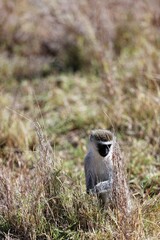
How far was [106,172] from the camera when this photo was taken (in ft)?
14.3

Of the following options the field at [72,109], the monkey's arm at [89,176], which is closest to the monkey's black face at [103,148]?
the monkey's arm at [89,176]

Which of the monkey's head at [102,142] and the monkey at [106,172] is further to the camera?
the monkey's head at [102,142]

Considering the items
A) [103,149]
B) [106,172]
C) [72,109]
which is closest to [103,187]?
[106,172]

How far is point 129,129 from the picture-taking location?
6.23 meters

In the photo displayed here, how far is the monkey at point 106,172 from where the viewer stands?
4.14 metres

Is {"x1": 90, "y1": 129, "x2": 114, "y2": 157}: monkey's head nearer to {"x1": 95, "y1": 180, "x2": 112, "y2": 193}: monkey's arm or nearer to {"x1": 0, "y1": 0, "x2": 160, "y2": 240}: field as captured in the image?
{"x1": 95, "y1": 180, "x2": 112, "y2": 193}: monkey's arm

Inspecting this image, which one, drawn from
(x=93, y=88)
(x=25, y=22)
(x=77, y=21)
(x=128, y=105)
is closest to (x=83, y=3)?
(x=77, y=21)

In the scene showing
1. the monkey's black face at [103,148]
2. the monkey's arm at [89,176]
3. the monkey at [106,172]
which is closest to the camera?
the monkey at [106,172]

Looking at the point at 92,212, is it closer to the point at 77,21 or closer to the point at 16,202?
the point at 16,202

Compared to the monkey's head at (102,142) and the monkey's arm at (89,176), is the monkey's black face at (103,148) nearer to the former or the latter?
the monkey's head at (102,142)

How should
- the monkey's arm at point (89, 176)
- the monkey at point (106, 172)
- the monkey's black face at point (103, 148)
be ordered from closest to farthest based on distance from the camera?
the monkey at point (106, 172) → the monkey's black face at point (103, 148) → the monkey's arm at point (89, 176)

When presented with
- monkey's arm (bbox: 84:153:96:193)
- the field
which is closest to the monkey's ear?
monkey's arm (bbox: 84:153:96:193)

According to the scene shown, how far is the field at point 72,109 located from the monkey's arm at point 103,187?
9 centimetres

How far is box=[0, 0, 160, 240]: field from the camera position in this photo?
13.8ft
